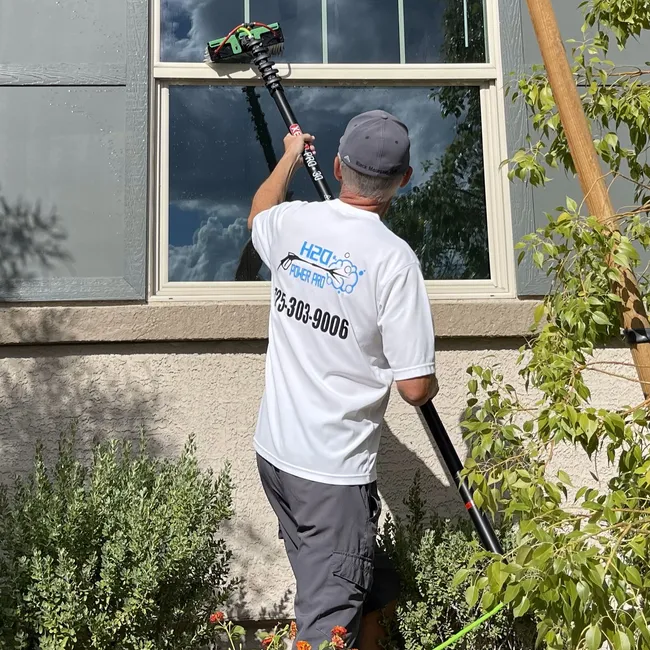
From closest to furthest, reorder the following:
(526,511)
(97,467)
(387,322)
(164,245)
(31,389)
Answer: (526,511) < (387,322) < (97,467) < (31,389) < (164,245)

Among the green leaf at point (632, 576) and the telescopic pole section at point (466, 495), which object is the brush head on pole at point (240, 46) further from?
the green leaf at point (632, 576)

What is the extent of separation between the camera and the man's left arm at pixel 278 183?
261cm

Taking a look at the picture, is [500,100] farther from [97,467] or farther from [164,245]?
[97,467]

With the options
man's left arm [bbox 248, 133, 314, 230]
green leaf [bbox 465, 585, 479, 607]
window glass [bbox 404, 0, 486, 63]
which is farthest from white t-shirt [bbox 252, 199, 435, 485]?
window glass [bbox 404, 0, 486, 63]

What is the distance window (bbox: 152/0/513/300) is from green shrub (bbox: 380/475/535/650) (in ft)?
3.98

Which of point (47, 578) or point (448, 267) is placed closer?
point (47, 578)

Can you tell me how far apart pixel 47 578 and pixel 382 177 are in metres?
1.58

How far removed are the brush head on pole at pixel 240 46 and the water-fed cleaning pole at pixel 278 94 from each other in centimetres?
3

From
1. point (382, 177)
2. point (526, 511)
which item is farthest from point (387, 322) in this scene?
point (526, 511)

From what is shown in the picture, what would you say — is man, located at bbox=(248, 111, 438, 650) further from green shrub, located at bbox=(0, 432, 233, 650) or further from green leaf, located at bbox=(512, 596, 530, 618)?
green leaf, located at bbox=(512, 596, 530, 618)

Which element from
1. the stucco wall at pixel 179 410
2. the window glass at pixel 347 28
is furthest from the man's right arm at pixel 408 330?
the window glass at pixel 347 28

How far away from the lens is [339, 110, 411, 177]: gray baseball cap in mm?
2207

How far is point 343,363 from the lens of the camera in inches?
87.7

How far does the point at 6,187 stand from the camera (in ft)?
10.6
